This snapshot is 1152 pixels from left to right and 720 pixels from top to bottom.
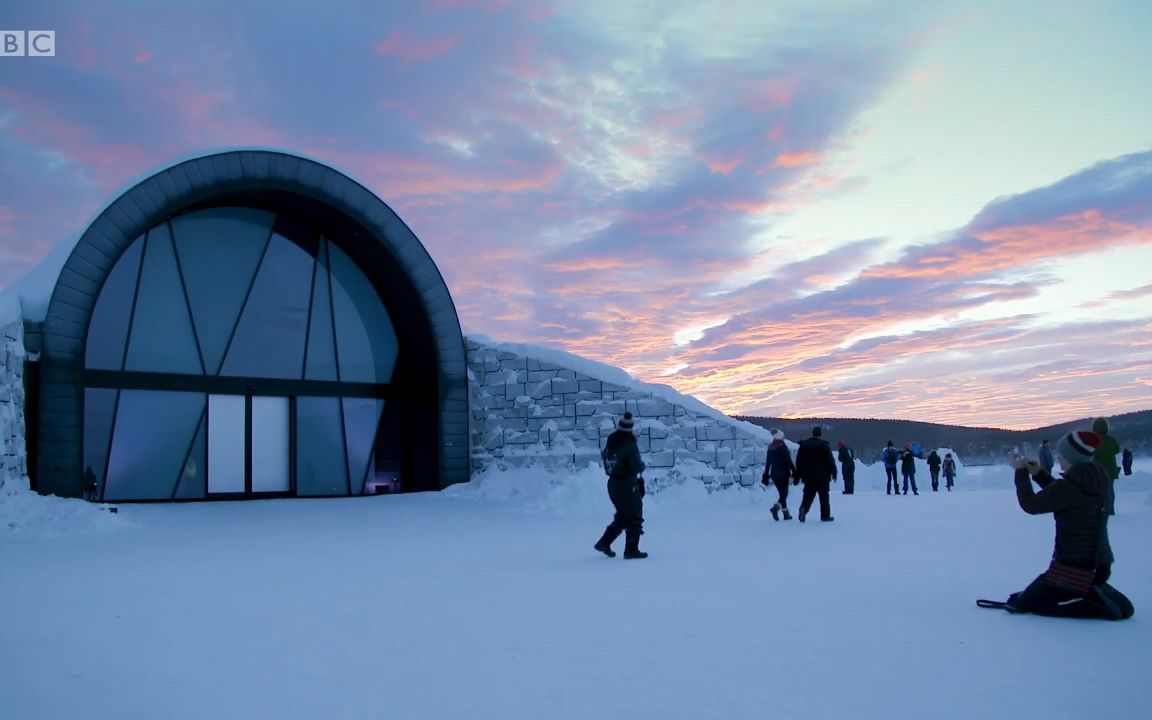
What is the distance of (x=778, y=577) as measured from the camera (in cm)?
777

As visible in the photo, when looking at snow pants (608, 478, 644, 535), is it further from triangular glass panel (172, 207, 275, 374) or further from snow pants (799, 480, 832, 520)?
triangular glass panel (172, 207, 275, 374)

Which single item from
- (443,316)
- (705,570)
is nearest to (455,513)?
(443,316)

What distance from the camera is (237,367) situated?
63.7ft

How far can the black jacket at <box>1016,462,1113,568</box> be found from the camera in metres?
5.59

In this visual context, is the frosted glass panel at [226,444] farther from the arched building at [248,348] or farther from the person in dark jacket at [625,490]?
the person in dark jacket at [625,490]

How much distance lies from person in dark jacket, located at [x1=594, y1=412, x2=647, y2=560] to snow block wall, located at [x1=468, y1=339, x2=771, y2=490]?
8.85m

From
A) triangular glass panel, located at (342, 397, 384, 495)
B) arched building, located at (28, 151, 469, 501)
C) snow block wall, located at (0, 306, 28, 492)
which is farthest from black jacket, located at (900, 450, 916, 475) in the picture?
snow block wall, located at (0, 306, 28, 492)

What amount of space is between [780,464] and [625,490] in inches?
226

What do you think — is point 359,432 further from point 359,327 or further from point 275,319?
point 275,319

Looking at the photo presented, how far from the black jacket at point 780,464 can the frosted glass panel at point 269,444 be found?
36.5 ft

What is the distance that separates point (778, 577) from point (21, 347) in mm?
13946

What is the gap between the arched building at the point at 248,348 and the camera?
16641 millimetres

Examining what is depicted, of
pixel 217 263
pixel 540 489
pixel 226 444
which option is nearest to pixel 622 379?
pixel 540 489

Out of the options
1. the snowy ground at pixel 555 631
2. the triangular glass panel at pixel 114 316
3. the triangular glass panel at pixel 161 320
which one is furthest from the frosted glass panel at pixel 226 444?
the snowy ground at pixel 555 631
